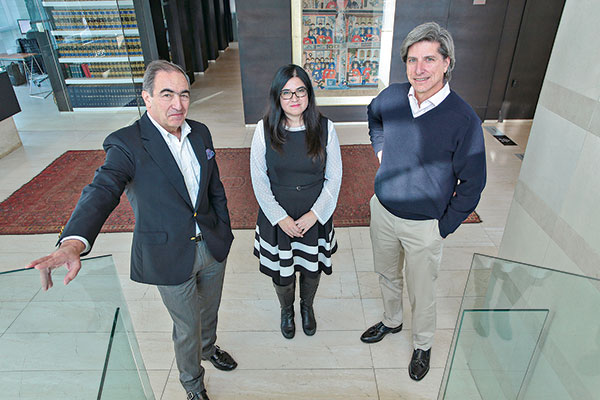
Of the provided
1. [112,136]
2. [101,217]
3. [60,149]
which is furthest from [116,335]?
[60,149]

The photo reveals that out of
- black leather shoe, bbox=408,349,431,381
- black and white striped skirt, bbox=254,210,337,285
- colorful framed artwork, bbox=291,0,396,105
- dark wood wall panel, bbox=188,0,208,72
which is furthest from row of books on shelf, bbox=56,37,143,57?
black leather shoe, bbox=408,349,431,381

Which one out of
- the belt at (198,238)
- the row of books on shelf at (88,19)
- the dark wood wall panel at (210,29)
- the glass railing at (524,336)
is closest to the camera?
the glass railing at (524,336)

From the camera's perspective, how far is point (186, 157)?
1.80 meters

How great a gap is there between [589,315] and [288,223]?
56.3 inches

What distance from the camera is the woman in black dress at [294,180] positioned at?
210 cm

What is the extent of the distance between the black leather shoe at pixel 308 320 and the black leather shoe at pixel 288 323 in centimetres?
8

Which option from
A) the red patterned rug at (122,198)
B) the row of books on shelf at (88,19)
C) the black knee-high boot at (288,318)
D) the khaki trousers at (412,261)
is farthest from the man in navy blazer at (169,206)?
the row of books on shelf at (88,19)

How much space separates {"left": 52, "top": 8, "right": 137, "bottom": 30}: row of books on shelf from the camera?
6.26 meters

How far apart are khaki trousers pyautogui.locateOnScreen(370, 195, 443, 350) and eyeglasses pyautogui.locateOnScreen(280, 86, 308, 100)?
31.3 inches

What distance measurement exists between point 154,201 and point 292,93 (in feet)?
2.85

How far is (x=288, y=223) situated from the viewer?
2.26 metres

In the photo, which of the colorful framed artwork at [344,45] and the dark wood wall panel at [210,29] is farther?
the dark wood wall panel at [210,29]

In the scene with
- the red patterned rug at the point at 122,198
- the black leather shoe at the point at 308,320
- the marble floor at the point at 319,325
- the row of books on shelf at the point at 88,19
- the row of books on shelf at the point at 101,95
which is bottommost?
the marble floor at the point at 319,325

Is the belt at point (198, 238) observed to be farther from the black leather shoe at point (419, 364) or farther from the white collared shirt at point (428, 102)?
the black leather shoe at point (419, 364)
